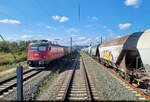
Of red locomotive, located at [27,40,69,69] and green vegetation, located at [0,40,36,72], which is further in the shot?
red locomotive, located at [27,40,69,69]

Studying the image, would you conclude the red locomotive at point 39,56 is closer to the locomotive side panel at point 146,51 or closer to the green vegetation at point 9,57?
the green vegetation at point 9,57

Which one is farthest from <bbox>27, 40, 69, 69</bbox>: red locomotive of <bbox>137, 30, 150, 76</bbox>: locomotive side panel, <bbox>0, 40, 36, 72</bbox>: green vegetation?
<bbox>137, 30, 150, 76</bbox>: locomotive side panel

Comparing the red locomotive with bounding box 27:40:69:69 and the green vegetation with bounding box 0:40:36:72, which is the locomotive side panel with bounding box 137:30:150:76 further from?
the red locomotive with bounding box 27:40:69:69

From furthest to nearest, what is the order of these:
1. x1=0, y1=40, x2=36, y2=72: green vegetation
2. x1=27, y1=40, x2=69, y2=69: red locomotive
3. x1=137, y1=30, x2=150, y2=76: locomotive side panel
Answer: x1=27, y1=40, x2=69, y2=69: red locomotive → x1=137, y1=30, x2=150, y2=76: locomotive side panel → x1=0, y1=40, x2=36, y2=72: green vegetation

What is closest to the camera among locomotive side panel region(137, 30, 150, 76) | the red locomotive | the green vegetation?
the green vegetation

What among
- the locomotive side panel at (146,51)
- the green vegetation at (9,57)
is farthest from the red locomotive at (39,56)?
the locomotive side panel at (146,51)

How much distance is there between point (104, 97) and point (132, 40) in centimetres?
397

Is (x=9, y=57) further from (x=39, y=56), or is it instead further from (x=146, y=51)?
(x=146, y=51)

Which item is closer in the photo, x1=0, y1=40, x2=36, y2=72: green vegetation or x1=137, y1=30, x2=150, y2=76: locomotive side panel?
x1=0, y1=40, x2=36, y2=72: green vegetation

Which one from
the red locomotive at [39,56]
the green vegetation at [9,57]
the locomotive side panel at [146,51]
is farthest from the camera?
the red locomotive at [39,56]

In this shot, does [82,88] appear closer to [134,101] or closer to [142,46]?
[134,101]

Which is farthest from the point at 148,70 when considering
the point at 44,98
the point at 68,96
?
the point at 44,98

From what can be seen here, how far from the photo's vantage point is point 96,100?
449 centimetres

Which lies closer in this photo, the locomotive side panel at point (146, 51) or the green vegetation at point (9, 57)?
the green vegetation at point (9, 57)
